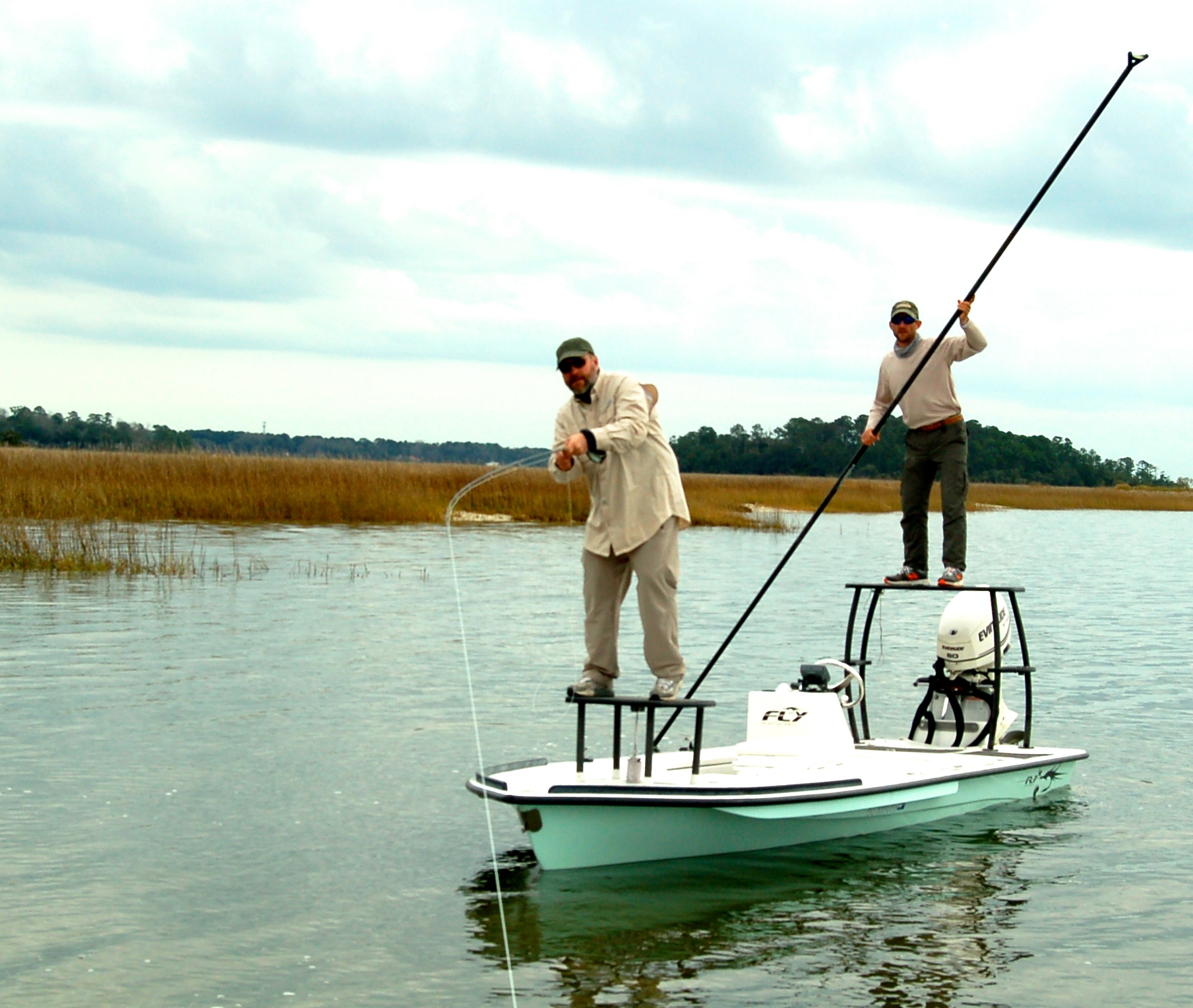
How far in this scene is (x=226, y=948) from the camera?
679 centimetres

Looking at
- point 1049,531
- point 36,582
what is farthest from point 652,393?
point 1049,531

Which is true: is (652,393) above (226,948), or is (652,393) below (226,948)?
above

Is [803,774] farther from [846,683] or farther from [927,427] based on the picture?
[927,427]

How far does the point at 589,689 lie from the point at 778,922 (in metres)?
1.46

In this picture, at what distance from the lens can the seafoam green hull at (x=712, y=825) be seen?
24.4 ft

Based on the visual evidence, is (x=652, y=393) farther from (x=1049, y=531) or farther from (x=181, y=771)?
(x=1049, y=531)

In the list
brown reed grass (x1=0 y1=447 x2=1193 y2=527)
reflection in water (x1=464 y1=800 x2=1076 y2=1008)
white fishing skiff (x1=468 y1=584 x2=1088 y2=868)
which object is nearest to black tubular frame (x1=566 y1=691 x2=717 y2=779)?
white fishing skiff (x1=468 y1=584 x2=1088 y2=868)

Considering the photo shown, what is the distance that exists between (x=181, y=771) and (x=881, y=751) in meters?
4.61

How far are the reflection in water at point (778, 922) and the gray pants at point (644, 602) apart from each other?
110 centimetres

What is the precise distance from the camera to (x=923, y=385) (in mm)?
10070

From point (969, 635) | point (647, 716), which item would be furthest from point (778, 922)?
point (969, 635)

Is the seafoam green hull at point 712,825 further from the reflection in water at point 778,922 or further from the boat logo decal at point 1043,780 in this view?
the boat logo decal at point 1043,780

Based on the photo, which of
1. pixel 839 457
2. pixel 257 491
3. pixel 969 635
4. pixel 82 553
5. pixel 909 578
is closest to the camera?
pixel 969 635

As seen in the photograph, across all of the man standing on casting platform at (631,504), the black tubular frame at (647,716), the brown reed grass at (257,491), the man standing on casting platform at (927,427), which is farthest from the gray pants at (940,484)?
the brown reed grass at (257,491)
